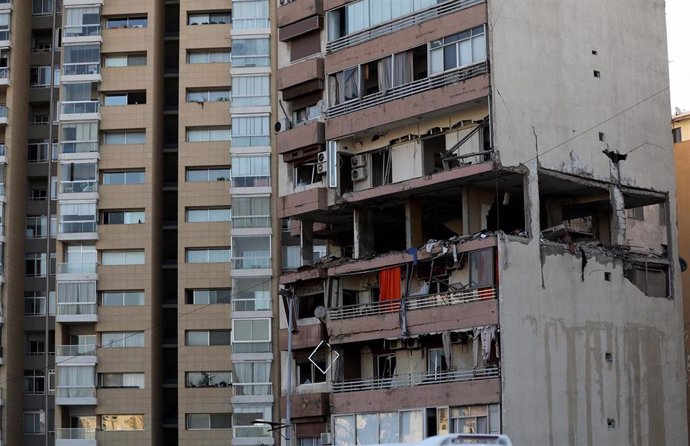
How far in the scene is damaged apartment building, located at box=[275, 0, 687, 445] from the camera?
4578 cm

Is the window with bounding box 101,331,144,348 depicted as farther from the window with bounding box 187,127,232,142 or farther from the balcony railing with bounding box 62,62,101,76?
the balcony railing with bounding box 62,62,101,76

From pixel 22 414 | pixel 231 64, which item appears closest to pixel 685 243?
pixel 231 64

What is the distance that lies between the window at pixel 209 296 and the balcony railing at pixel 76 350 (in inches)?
232

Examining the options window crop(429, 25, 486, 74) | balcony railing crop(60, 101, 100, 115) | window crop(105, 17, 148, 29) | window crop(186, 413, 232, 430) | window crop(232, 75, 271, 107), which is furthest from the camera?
window crop(105, 17, 148, 29)

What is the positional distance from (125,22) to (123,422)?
74.7 ft

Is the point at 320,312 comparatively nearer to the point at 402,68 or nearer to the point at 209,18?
the point at 402,68

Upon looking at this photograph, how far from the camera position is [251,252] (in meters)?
73.0

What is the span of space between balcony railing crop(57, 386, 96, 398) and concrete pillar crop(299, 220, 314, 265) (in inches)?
885

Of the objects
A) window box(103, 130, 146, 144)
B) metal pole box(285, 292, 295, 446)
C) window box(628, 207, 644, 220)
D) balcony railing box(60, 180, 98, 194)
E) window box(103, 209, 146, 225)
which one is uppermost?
window box(103, 130, 146, 144)

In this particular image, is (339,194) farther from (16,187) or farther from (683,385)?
(16,187)

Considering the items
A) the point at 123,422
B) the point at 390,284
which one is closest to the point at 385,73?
the point at 390,284

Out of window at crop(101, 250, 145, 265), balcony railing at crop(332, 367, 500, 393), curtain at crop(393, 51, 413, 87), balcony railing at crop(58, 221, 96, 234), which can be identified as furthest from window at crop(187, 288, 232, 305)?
curtain at crop(393, 51, 413, 87)

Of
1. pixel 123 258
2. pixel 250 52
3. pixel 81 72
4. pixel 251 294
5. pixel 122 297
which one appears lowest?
pixel 251 294

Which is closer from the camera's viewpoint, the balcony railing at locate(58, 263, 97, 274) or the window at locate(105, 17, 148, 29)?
the balcony railing at locate(58, 263, 97, 274)
